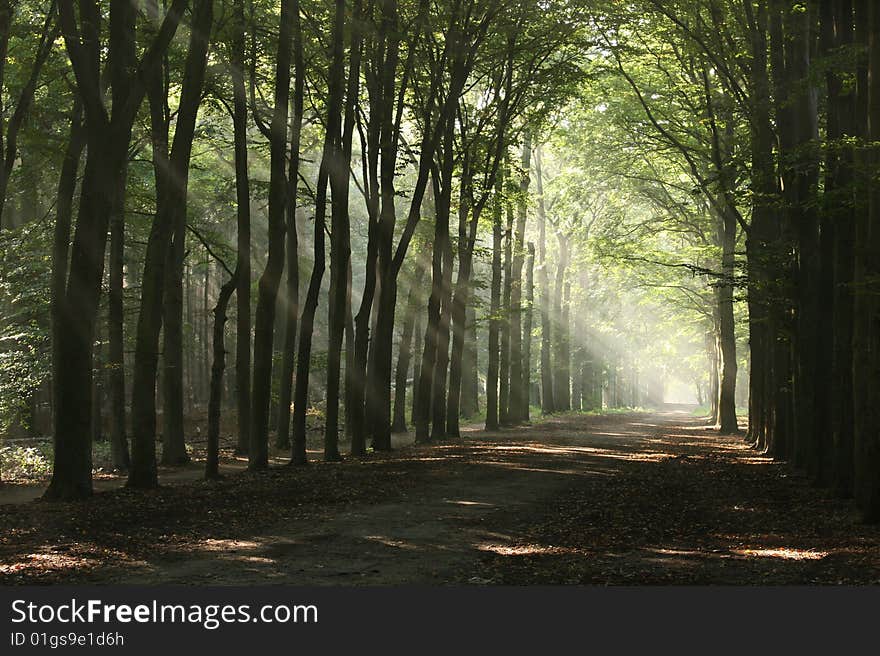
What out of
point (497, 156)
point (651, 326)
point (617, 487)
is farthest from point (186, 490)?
point (651, 326)

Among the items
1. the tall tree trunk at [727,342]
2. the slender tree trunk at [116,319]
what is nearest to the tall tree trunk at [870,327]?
the slender tree trunk at [116,319]

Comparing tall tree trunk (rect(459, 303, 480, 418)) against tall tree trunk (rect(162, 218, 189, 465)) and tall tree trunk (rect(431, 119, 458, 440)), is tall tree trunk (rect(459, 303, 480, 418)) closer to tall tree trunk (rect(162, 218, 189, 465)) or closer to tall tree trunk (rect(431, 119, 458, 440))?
tall tree trunk (rect(431, 119, 458, 440))

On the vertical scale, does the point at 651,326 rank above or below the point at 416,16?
below

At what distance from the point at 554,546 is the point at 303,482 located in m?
7.14

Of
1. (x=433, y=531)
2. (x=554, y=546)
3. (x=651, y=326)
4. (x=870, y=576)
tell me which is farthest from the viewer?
(x=651, y=326)

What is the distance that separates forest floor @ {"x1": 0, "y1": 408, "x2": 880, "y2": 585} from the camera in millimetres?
8297

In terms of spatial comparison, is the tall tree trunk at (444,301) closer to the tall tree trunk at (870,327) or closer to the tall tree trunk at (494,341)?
the tall tree trunk at (494,341)

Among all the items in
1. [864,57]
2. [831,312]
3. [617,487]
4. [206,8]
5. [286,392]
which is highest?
[206,8]

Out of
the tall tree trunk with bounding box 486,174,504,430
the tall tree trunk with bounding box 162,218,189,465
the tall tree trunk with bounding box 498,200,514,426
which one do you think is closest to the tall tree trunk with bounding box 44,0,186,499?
the tall tree trunk with bounding box 162,218,189,465

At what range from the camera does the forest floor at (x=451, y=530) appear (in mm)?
8297

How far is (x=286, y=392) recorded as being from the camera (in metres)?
→ 23.5

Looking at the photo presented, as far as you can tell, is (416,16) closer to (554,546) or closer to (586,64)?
(586,64)

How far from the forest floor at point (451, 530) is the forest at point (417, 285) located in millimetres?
81

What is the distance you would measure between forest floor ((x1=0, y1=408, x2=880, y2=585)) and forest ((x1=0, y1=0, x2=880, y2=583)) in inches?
3.2
